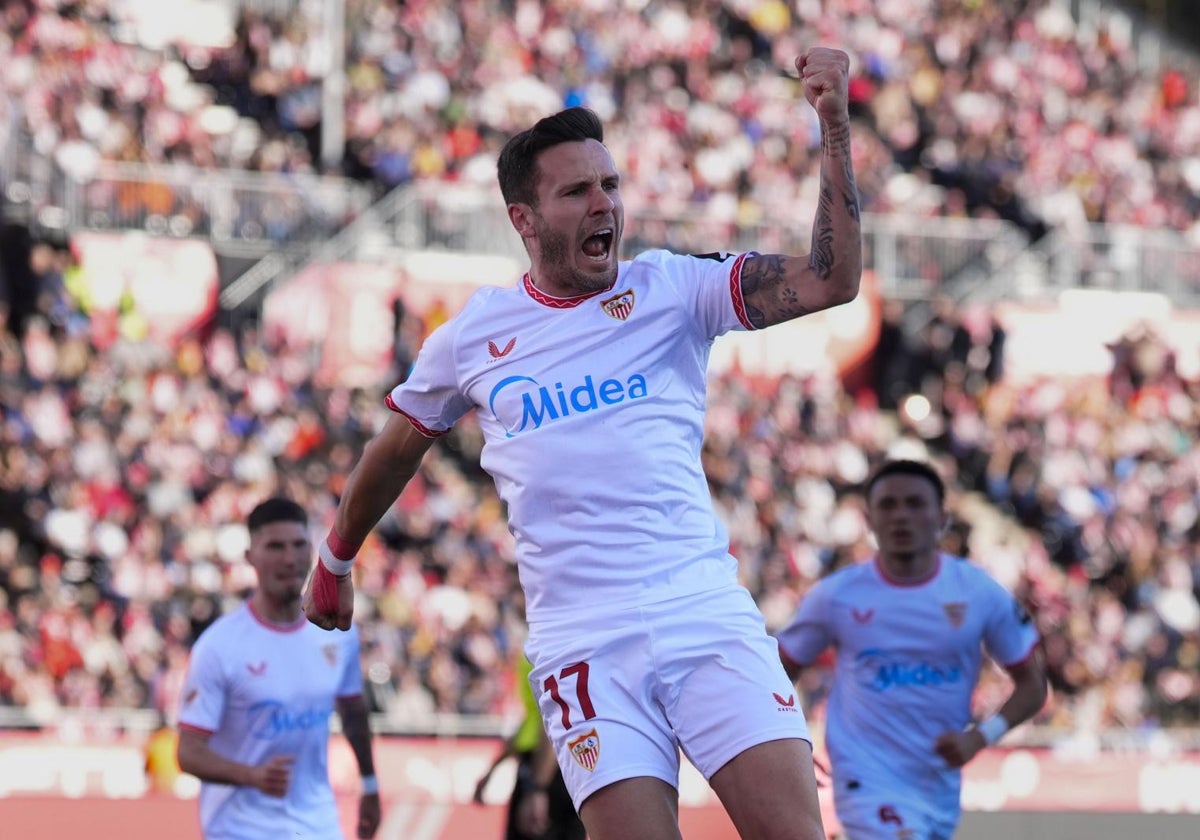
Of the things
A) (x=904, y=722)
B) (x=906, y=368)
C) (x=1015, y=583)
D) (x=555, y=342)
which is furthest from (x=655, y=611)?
(x=906, y=368)

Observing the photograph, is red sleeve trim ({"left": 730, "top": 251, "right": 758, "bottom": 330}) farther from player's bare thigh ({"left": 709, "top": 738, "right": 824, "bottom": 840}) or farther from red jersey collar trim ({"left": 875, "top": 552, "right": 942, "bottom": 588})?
red jersey collar trim ({"left": 875, "top": 552, "right": 942, "bottom": 588})

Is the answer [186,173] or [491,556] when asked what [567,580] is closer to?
[491,556]

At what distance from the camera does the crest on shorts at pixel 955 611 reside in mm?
8148

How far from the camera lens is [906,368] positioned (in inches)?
1029

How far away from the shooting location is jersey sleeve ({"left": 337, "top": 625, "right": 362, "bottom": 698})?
339 inches

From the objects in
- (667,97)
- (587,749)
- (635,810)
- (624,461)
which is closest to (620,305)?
(624,461)

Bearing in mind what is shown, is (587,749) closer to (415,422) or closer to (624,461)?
(624,461)

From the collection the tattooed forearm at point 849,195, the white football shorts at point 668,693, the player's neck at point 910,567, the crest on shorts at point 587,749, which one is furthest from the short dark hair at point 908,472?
the crest on shorts at point 587,749

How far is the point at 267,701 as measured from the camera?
818 cm

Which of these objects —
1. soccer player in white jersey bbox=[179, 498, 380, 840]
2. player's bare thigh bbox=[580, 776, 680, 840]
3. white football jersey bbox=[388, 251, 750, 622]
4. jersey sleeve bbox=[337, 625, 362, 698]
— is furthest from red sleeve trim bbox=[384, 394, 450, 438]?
jersey sleeve bbox=[337, 625, 362, 698]

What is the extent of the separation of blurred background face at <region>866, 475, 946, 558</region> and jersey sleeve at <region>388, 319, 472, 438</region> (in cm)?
303

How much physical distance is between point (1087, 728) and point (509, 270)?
28.1 feet

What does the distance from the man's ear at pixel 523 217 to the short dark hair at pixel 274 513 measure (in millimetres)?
3042

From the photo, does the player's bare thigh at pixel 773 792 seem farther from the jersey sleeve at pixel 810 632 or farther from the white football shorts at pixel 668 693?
the jersey sleeve at pixel 810 632
